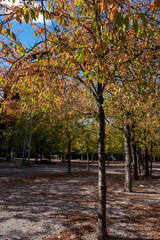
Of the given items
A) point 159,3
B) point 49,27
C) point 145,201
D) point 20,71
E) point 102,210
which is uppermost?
point 49,27

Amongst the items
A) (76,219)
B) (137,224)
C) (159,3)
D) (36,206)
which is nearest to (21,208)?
(36,206)

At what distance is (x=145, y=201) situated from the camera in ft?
32.8

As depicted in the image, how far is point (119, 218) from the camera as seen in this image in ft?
23.2

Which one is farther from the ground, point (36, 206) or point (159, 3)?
point (159, 3)

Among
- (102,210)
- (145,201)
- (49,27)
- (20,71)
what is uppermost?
(49,27)

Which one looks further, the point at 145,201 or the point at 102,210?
the point at 145,201

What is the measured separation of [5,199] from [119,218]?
5685 millimetres

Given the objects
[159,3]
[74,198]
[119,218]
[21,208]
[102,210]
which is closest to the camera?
[159,3]

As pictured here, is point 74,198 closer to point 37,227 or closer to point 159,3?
point 37,227

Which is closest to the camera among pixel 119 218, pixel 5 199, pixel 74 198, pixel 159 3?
pixel 159 3

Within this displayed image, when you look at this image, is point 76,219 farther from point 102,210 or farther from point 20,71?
point 20,71

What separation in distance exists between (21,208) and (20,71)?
18.8 ft

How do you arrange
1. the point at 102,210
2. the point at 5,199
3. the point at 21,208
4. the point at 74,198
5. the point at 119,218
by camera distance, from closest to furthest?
the point at 102,210 → the point at 119,218 → the point at 21,208 → the point at 5,199 → the point at 74,198

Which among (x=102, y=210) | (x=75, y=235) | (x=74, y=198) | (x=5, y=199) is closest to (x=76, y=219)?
(x=75, y=235)
